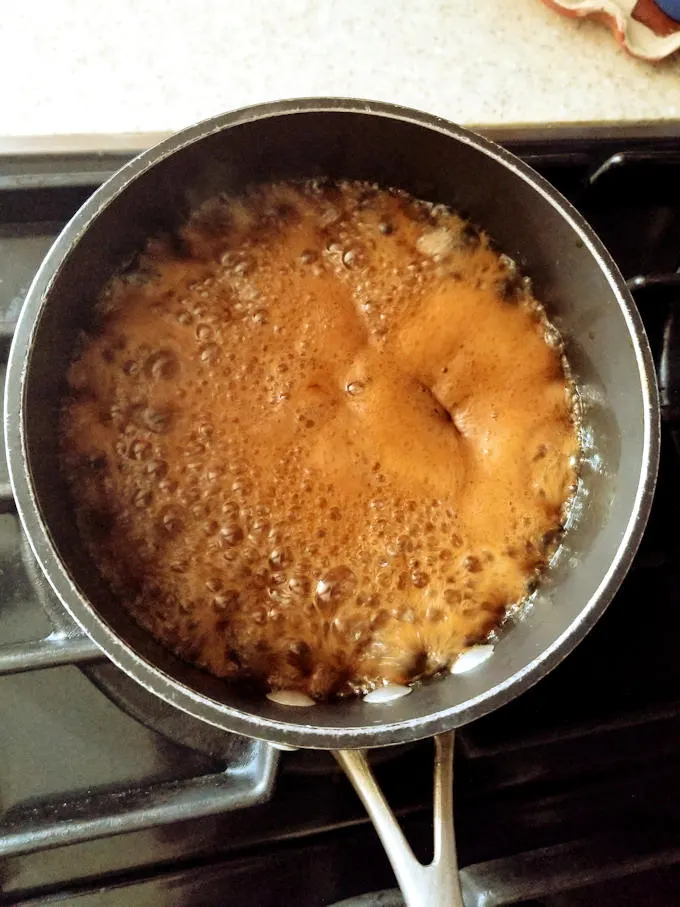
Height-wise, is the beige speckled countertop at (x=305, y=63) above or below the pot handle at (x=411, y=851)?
above

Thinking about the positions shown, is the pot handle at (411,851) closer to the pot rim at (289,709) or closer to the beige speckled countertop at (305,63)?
the pot rim at (289,709)

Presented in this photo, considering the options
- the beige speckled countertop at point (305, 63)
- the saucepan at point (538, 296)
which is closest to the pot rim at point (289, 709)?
the saucepan at point (538, 296)

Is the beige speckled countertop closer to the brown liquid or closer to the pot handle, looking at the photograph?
the brown liquid

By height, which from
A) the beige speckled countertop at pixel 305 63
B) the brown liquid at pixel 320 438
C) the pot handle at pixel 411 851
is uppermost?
the beige speckled countertop at pixel 305 63

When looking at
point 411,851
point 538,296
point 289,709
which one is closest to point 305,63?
point 538,296

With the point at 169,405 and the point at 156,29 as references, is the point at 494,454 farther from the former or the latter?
the point at 156,29

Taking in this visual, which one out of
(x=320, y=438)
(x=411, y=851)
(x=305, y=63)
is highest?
(x=305, y=63)

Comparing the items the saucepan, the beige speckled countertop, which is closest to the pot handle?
the saucepan

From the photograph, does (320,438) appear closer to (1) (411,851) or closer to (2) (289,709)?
(2) (289,709)
